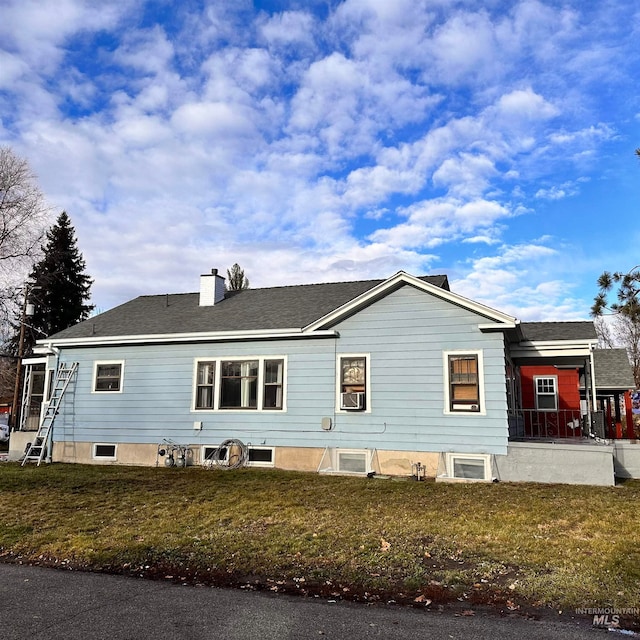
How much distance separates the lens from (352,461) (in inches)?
501

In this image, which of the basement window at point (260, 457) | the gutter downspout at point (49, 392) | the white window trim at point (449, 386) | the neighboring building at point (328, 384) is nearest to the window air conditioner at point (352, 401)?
the neighboring building at point (328, 384)

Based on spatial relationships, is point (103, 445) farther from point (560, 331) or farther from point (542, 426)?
point (542, 426)

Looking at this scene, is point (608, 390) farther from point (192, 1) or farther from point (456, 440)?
point (192, 1)

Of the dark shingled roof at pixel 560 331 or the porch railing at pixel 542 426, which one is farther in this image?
the porch railing at pixel 542 426

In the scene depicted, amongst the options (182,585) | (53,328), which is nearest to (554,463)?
(182,585)

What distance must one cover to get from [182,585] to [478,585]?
3.05 meters

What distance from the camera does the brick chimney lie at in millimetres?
17000

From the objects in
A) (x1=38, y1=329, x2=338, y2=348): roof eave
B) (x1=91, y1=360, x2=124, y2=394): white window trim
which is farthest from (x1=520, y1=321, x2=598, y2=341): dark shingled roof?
(x1=91, y1=360, x2=124, y2=394): white window trim

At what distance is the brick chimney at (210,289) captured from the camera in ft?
55.8

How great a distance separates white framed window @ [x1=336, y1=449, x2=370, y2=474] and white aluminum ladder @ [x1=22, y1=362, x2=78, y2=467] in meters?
8.43

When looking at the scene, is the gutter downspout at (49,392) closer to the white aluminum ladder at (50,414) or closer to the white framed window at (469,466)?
the white aluminum ladder at (50,414)

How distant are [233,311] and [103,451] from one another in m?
5.52

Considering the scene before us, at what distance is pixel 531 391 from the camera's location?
20188 mm

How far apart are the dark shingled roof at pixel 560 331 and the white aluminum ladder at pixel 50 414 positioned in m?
13.1
